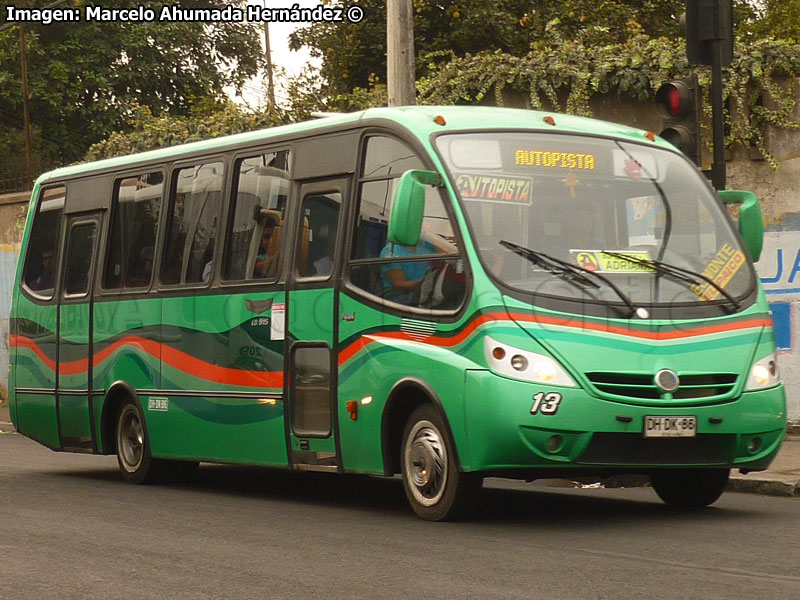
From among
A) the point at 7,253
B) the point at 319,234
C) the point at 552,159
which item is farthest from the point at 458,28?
the point at 552,159

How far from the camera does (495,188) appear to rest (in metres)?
9.65

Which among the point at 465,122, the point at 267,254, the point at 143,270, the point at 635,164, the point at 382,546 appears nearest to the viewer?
the point at 382,546

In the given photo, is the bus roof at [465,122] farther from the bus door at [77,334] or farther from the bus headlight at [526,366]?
the bus door at [77,334]

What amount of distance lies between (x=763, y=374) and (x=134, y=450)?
605 centimetres

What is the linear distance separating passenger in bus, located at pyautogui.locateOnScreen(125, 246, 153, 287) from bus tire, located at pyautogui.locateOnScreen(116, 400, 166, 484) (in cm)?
103

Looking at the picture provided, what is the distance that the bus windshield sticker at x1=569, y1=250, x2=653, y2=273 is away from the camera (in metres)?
9.42

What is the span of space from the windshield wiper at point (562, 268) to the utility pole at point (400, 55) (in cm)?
669

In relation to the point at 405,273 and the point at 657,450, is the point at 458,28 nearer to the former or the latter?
the point at 405,273

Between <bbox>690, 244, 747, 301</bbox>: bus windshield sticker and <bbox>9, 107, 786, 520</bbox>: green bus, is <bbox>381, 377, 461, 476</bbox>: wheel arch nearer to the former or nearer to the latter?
<bbox>9, 107, 786, 520</bbox>: green bus

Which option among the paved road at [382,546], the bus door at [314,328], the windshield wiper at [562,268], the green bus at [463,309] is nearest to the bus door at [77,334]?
the green bus at [463,309]

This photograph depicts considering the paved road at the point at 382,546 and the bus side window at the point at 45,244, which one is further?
the bus side window at the point at 45,244

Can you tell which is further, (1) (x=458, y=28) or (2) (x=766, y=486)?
(1) (x=458, y=28)

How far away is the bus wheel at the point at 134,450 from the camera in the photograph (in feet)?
43.3

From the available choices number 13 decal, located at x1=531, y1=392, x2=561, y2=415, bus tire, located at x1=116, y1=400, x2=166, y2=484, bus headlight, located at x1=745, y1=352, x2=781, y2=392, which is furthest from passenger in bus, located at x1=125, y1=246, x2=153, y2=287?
bus headlight, located at x1=745, y1=352, x2=781, y2=392
